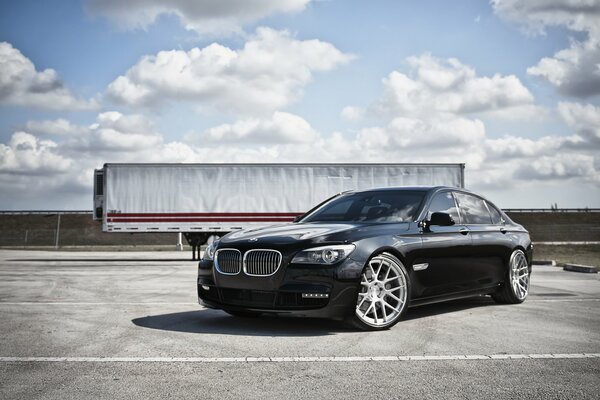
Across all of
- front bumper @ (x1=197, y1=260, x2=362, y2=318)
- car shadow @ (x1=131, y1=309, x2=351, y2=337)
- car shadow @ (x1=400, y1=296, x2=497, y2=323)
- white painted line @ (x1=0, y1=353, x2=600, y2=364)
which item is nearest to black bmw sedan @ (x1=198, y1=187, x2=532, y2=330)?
front bumper @ (x1=197, y1=260, x2=362, y2=318)

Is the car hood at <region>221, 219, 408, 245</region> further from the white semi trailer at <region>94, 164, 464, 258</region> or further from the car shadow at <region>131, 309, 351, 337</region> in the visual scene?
the white semi trailer at <region>94, 164, 464, 258</region>

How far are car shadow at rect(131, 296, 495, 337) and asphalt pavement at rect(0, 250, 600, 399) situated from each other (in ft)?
0.04

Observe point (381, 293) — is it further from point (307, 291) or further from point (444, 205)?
point (444, 205)

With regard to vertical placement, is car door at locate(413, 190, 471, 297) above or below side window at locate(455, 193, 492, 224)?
below

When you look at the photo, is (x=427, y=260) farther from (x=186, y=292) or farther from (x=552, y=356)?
(x=186, y=292)

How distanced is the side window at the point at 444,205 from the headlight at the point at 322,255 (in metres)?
1.74

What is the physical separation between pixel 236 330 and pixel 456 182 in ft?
59.0

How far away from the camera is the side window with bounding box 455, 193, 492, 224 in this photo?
852 cm

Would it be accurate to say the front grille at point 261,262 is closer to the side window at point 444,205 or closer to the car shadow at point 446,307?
the car shadow at point 446,307

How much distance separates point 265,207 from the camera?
2414 centimetres

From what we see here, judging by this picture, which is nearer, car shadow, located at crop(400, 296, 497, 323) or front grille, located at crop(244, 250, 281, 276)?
front grille, located at crop(244, 250, 281, 276)

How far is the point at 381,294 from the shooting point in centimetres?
682

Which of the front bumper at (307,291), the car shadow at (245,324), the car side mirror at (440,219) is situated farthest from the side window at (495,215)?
the front bumper at (307,291)

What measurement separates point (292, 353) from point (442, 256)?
270 centimetres
